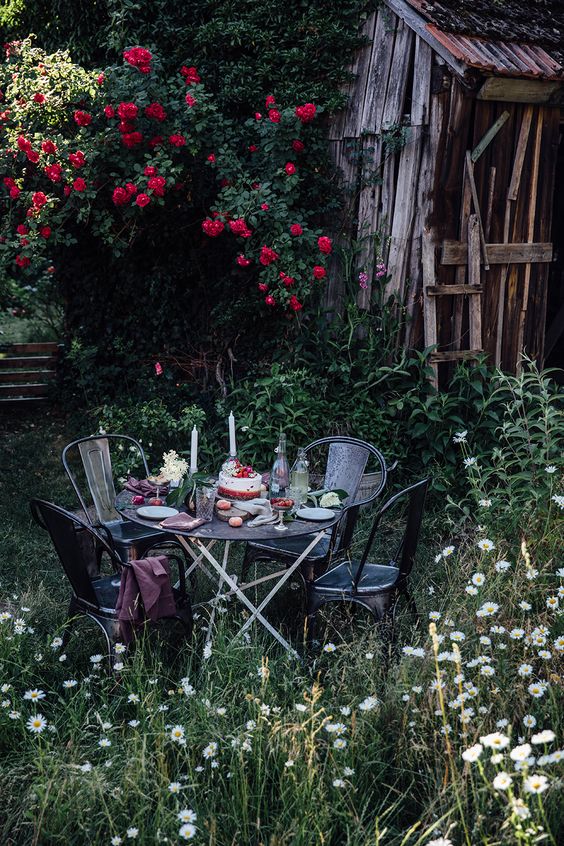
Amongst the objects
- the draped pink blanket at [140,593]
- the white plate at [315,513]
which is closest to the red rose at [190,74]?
the white plate at [315,513]

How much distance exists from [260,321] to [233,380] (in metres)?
0.54

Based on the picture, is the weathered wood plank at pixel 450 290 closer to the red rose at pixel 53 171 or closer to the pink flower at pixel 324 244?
the pink flower at pixel 324 244

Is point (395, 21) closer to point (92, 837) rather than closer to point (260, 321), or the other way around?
point (260, 321)

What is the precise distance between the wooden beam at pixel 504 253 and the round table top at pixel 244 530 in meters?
2.97

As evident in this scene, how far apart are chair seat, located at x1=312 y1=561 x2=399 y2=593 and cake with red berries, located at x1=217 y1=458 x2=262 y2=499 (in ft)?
1.73

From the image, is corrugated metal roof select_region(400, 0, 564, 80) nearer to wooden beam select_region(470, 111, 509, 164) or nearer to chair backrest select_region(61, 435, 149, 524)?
wooden beam select_region(470, 111, 509, 164)

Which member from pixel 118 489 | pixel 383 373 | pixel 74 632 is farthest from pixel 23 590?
pixel 383 373

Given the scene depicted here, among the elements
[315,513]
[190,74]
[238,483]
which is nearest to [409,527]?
[315,513]

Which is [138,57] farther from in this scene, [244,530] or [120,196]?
[244,530]

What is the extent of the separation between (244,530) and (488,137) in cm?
393

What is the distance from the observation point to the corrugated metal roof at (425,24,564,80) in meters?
5.88

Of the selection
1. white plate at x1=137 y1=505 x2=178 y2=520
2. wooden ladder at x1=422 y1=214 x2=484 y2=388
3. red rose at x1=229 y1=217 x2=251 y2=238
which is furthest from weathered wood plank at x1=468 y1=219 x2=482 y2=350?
→ white plate at x1=137 y1=505 x2=178 y2=520

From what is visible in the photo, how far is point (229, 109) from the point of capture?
701 cm

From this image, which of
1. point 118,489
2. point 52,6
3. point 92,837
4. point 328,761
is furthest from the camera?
point 52,6
